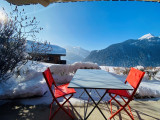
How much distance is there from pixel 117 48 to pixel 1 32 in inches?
4274

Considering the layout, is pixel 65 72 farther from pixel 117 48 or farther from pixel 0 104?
pixel 117 48

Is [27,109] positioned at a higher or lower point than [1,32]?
lower

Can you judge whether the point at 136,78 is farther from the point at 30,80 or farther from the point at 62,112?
the point at 30,80

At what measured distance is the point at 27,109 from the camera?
6.82ft

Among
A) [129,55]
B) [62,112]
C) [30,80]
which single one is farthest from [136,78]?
[129,55]

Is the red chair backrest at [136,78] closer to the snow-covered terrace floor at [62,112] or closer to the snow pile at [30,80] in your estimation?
the snow-covered terrace floor at [62,112]

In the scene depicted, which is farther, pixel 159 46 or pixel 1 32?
pixel 159 46

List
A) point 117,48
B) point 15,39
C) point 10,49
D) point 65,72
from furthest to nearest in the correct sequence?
1. point 117,48
2. point 65,72
3. point 15,39
4. point 10,49

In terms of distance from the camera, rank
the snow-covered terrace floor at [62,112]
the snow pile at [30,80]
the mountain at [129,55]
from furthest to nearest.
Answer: the mountain at [129,55] < the snow pile at [30,80] < the snow-covered terrace floor at [62,112]

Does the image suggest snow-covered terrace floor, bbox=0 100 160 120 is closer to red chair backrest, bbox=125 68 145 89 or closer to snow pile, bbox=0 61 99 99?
snow pile, bbox=0 61 99 99

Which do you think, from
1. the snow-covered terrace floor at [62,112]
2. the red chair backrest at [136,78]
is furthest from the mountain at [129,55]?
the red chair backrest at [136,78]

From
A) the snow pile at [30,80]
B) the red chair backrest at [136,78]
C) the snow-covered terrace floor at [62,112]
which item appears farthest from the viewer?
the snow pile at [30,80]

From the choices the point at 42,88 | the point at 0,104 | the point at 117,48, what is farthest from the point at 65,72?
the point at 117,48

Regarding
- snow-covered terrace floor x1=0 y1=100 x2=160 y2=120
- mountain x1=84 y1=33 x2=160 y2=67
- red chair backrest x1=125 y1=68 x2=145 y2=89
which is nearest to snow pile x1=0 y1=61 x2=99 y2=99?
snow-covered terrace floor x1=0 y1=100 x2=160 y2=120
